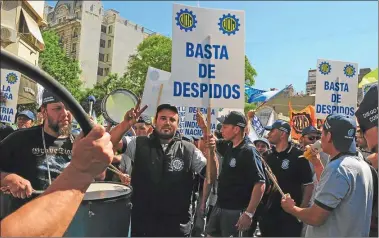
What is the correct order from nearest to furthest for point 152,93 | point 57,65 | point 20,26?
1. point 152,93
2. point 20,26
3. point 57,65

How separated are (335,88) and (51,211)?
7163 millimetres

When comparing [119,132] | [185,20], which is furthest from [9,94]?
[119,132]

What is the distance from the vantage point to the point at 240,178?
4492mm

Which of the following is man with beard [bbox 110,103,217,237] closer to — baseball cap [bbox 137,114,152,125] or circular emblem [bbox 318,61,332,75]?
baseball cap [bbox 137,114,152,125]

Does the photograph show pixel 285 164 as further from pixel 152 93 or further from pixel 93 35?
pixel 93 35

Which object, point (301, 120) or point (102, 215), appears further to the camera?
point (301, 120)

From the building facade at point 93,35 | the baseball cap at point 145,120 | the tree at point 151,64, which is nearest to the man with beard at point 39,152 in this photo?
the baseball cap at point 145,120

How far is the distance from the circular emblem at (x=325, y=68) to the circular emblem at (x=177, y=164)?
482 centimetres

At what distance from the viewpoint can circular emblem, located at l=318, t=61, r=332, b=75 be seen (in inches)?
301

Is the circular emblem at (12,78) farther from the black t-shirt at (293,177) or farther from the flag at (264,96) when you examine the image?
the black t-shirt at (293,177)

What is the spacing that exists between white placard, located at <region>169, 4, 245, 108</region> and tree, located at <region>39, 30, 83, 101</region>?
1087 inches

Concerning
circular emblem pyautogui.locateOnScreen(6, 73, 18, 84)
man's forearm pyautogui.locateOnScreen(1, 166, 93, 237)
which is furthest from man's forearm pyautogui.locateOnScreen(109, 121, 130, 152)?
circular emblem pyautogui.locateOnScreen(6, 73, 18, 84)

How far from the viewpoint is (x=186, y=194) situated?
152 inches

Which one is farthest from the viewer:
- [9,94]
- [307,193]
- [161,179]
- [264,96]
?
[264,96]
